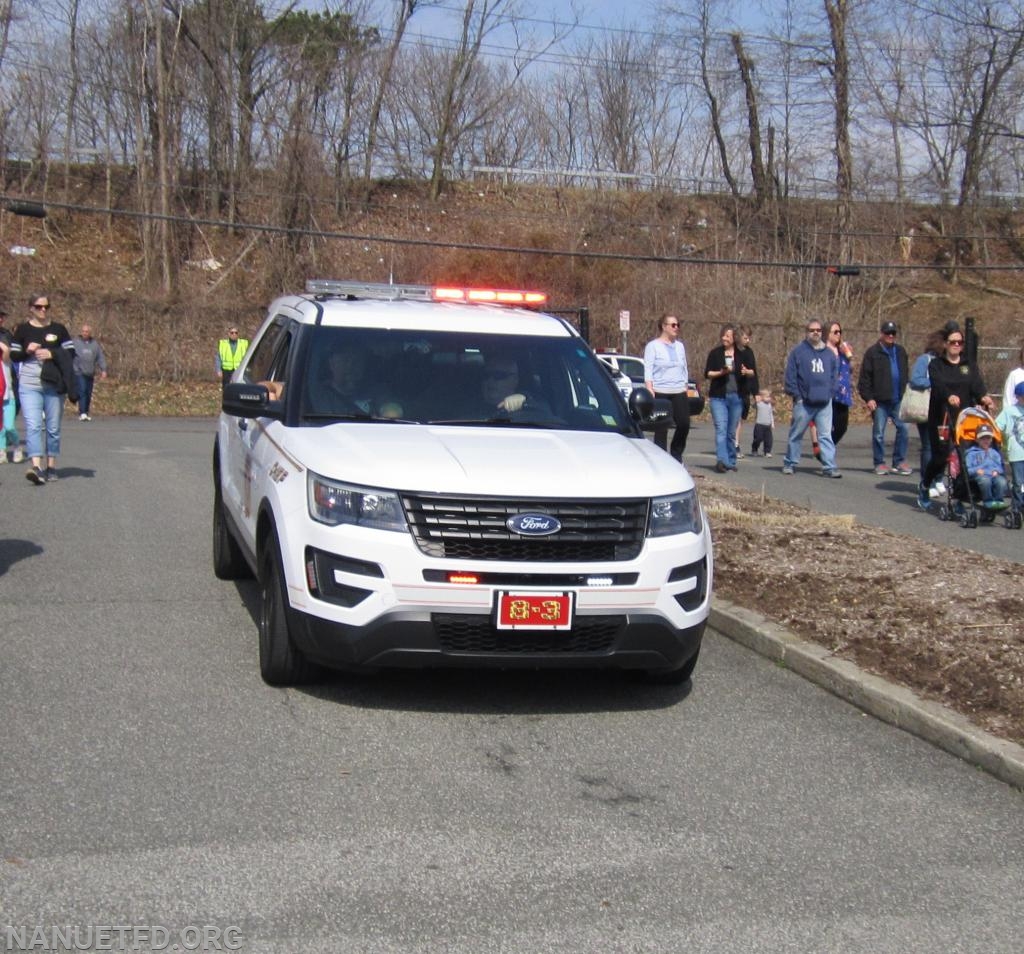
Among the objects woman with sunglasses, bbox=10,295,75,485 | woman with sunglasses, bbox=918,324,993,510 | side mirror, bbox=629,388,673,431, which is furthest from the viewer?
woman with sunglasses, bbox=10,295,75,485

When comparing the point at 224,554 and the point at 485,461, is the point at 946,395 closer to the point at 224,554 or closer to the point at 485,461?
the point at 224,554

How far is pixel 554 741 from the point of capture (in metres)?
5.89

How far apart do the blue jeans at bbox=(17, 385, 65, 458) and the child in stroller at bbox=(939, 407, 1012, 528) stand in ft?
30.7

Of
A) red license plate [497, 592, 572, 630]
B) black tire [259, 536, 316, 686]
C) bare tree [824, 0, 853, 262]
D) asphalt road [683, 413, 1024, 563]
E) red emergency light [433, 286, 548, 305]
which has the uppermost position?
bare tree [824, 0, 853, 262]

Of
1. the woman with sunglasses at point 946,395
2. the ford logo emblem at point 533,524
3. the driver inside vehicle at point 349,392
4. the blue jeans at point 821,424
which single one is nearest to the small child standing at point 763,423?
the blue jeans at point 821,424

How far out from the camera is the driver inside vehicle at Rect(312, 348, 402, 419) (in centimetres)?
702

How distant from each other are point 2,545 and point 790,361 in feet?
33.5

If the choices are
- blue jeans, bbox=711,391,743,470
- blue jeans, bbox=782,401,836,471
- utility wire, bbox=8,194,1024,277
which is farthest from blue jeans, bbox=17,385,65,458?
→ utility wire, bbox=8,194,1024,277

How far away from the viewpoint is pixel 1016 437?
12.5 m

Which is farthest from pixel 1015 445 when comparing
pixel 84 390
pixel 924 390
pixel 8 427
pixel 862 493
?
pixel 84 390

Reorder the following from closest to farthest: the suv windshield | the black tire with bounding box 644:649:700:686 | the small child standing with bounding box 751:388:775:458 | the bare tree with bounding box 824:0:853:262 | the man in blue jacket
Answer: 1. the black tire with bounding box 644:649:700:686
2. the suv windshield
3. the man in blue jacket
4. the small child standing with bounding box 751:388:775:458
5. the bare tree with bounding box 824:0:853:262

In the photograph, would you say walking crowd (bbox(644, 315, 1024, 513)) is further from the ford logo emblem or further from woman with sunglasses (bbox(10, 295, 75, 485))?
woman with sunglasses (bbox(10, 295, 75, 485))

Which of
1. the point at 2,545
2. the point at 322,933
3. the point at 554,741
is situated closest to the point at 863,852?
the point at 554,741

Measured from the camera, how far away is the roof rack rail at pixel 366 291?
29.1 feet
